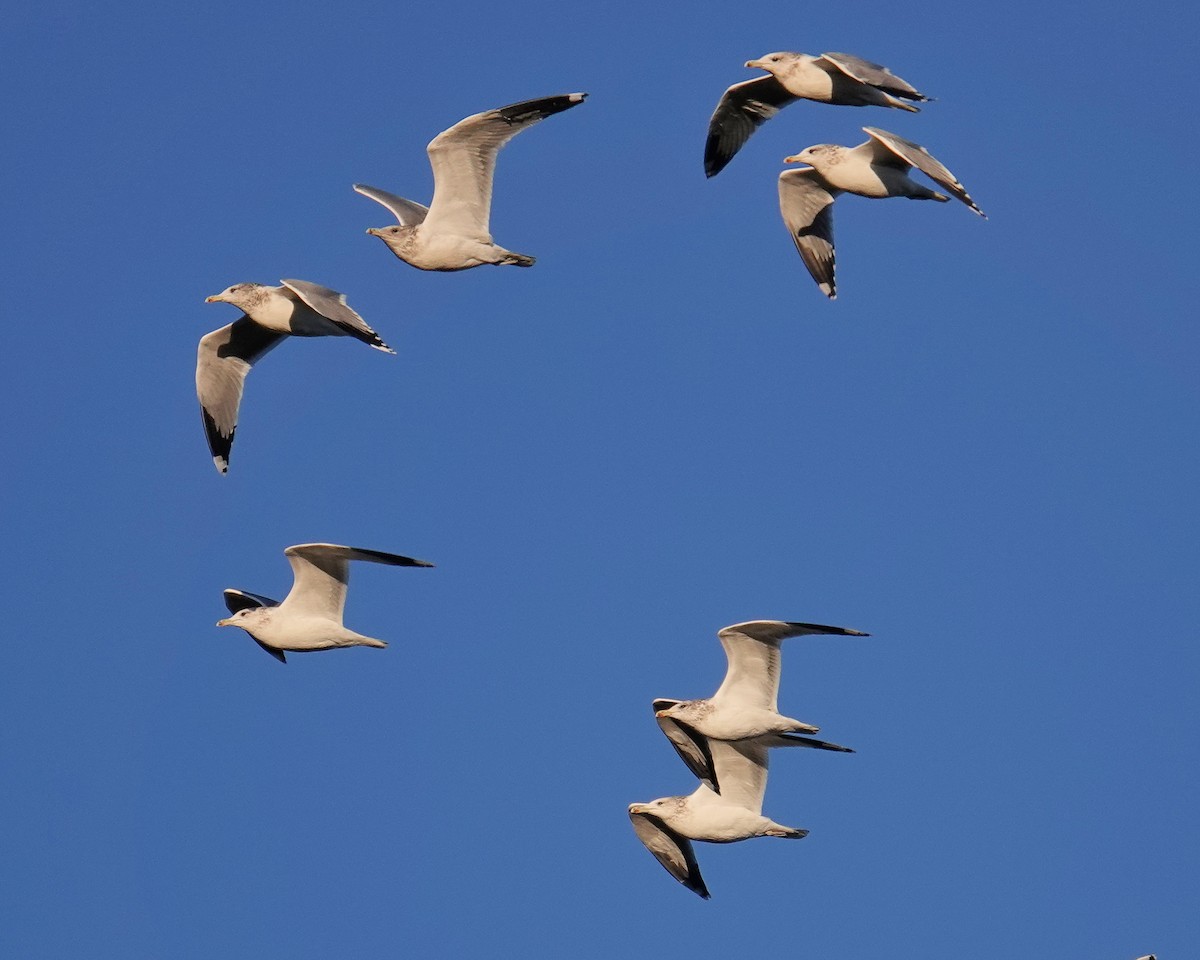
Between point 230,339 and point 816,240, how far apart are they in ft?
→ 24.0

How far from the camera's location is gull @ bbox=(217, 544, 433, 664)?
19.6 metres

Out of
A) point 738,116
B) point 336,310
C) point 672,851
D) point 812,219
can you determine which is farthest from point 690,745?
point 738,116

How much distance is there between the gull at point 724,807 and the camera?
19.7 metres

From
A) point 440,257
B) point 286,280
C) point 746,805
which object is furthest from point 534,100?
point 746,805

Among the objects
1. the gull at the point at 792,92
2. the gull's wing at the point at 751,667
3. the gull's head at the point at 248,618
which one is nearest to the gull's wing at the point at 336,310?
the gull's head at the point at 248,618

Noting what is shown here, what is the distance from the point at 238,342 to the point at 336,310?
A: 3.36 meters

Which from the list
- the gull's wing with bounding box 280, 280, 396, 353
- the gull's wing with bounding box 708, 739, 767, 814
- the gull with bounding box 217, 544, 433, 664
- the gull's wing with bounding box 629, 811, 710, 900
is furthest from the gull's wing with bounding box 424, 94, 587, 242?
the gull's wing with bounding box 629, 811, 710, 900

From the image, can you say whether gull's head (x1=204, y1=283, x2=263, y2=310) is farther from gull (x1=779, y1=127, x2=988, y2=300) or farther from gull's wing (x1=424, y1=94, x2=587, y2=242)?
gull (x1=779, y1=127, x2=988, y2=300)

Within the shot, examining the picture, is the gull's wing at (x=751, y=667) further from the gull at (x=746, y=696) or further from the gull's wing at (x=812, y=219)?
the gull's wing at (x=812, y=219)

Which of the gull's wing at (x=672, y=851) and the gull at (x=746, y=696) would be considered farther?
the gull's wing at (x=672, y=851)

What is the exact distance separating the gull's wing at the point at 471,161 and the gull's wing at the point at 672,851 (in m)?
6.84

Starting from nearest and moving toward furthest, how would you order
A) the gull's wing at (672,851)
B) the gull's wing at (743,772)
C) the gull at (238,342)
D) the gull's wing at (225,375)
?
the gull's wing at (743,772) → the gull's wing at (672,851) → the gull at (238,342) → the gull's wing at (225,375)

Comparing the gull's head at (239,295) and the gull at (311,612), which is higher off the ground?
the gull's head at (239,295)

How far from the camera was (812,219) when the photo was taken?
22672mm
